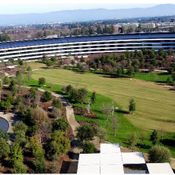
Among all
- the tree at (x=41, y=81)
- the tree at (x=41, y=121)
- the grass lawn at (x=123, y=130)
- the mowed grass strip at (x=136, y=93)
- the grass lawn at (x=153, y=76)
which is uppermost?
the tree at (x=41, y=121)

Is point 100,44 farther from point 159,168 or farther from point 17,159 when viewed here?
point 159,168

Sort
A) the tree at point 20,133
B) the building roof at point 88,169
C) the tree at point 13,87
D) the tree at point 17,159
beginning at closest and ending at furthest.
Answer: the building roof at point 88,169
the tree at point 17,159
the tree at point 20,133
the tree at point 13,87

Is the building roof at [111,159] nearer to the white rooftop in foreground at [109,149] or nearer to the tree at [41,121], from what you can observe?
the white rooftop in foreground at [109,149]

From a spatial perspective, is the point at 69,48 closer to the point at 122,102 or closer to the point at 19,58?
the point at 19,58

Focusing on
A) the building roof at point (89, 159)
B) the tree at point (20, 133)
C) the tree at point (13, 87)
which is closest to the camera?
the building roof at point (89, 159)

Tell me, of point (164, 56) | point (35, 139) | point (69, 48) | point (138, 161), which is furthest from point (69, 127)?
point (69, 48)

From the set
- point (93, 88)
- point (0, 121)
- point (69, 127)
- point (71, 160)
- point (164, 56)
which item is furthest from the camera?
point (164, 56)

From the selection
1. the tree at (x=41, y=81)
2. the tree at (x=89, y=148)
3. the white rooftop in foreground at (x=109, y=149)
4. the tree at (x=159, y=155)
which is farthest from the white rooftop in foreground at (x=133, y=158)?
the tree at (x=41, y=81)
